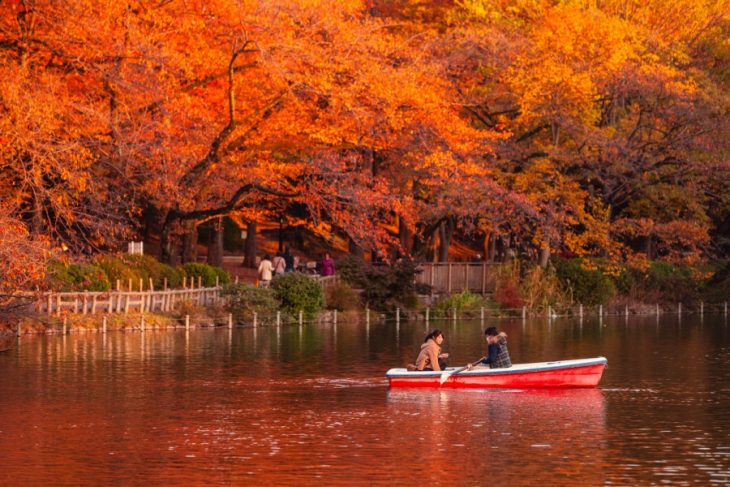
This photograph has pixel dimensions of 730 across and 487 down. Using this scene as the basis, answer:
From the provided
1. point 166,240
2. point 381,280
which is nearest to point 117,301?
point 166,240

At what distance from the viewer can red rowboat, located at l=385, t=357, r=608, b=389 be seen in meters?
28.9

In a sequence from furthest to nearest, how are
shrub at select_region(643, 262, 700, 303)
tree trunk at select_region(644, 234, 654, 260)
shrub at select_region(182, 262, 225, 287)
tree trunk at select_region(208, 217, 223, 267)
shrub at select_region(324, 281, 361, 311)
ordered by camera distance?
1. tree trunk at select_region(644, 234, 654, 260)
2. shrub at select_region(643, 262, 700, 303)
3. tree trunk at select_region(208, 217, 223, 267)
4. shrub at select_region(324, 281, 361, 311)
5. shrub at select_region(182, 262, 225, 287)

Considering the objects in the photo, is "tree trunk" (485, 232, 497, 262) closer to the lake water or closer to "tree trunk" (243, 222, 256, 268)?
"tree trunk" (243, 222, 256, 268)

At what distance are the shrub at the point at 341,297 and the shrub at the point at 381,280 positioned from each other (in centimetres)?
73

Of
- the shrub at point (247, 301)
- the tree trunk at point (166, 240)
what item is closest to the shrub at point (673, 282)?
the shrub at point (247, 301)

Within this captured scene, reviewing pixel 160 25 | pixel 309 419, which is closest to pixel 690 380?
pixel 309 419

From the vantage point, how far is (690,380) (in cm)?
3194

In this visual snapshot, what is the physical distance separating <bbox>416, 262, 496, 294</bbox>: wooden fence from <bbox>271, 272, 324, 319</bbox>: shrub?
1194 centimetres

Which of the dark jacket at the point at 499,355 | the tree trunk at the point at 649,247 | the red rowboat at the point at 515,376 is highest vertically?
the tree trunk at the point at 649,247

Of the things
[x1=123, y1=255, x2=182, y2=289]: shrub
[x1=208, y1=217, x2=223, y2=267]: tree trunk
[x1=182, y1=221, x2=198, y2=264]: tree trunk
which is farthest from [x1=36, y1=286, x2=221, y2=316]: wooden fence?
[x1=208, y1=217, x2=223, y2=267]: tree trunk

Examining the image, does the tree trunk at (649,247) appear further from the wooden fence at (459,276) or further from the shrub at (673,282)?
the wooden fence at (459,276)

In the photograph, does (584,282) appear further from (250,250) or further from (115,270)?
(115,270)

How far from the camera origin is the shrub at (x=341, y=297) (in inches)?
2115

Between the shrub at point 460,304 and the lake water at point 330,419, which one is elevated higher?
the shrub at point 460,304
